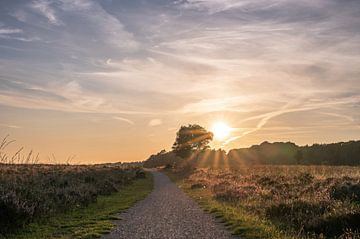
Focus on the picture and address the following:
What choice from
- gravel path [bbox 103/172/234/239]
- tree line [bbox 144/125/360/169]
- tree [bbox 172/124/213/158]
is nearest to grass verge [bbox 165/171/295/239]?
gravel path [bbox 103/172/234/239]

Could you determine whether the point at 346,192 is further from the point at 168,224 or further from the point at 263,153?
the point at 263,153

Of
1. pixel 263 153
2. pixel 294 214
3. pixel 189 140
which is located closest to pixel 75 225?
pixel 294 214

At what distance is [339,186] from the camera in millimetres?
23141

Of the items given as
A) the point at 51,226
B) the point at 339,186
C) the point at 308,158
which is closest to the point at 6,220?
the point at 51,226

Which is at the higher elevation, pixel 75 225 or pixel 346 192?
pixel 346 192

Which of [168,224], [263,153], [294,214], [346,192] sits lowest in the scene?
[168,224]

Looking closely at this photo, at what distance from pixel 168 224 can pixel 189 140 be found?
106737mm

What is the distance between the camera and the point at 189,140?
123875 millimetres

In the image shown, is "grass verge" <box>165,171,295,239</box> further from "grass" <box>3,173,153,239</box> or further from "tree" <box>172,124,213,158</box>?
"tree" <box>172,124,213,158</box>

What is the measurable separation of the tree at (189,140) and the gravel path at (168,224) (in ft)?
323

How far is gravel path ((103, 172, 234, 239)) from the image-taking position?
48.3 feet

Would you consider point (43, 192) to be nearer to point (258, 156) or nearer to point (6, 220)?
point (6, 220)

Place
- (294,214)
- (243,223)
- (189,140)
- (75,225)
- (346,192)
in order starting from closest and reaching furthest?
(243,223) → (75,225) → (294,214) → (346,192) → (189,140)

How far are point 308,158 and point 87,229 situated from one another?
99893 mm
